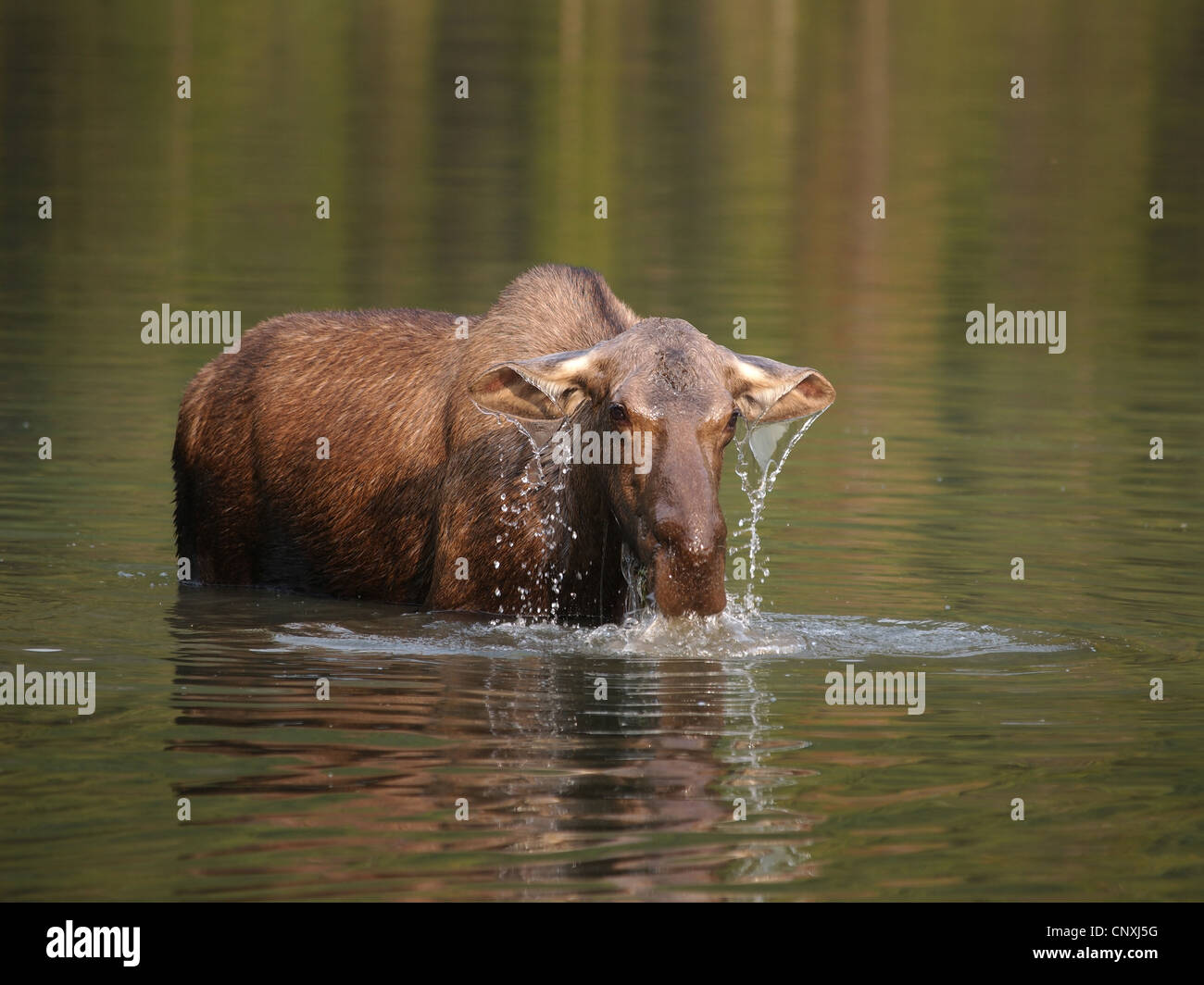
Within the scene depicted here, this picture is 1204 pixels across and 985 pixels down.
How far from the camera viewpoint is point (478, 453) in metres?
13.7

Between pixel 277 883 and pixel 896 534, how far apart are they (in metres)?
9.17

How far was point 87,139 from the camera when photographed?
51.2 m

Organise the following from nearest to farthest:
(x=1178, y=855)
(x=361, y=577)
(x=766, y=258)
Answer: (x=1178, y=855) < (x=361, y=577) < (x=766, y=258)

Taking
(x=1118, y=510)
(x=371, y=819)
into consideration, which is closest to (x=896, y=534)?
(x=1118, y=510)

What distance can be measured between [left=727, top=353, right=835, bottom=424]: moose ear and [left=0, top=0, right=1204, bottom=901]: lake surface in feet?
4.01

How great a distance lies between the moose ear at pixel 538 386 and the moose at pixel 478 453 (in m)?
0.01

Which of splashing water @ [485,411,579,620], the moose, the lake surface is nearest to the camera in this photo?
the lake surface

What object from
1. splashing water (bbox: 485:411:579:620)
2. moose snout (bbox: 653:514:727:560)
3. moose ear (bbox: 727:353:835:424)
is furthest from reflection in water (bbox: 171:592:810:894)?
moose ear (bbox: 727:353:835:424)

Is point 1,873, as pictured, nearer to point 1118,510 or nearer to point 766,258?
point 1118,510

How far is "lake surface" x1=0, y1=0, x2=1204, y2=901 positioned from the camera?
9398 millimetres

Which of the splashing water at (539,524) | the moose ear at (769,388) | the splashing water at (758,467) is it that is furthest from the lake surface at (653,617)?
the moose ear at (769,388)

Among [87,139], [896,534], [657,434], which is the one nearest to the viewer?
[657,434]

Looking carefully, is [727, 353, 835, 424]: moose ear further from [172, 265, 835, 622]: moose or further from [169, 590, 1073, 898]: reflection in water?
[169, 590, 1073, 898]: reflection in water

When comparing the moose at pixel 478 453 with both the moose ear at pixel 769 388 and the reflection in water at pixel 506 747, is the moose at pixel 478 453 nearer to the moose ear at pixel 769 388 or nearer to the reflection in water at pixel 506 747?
the moose ear at pixel 769 388
